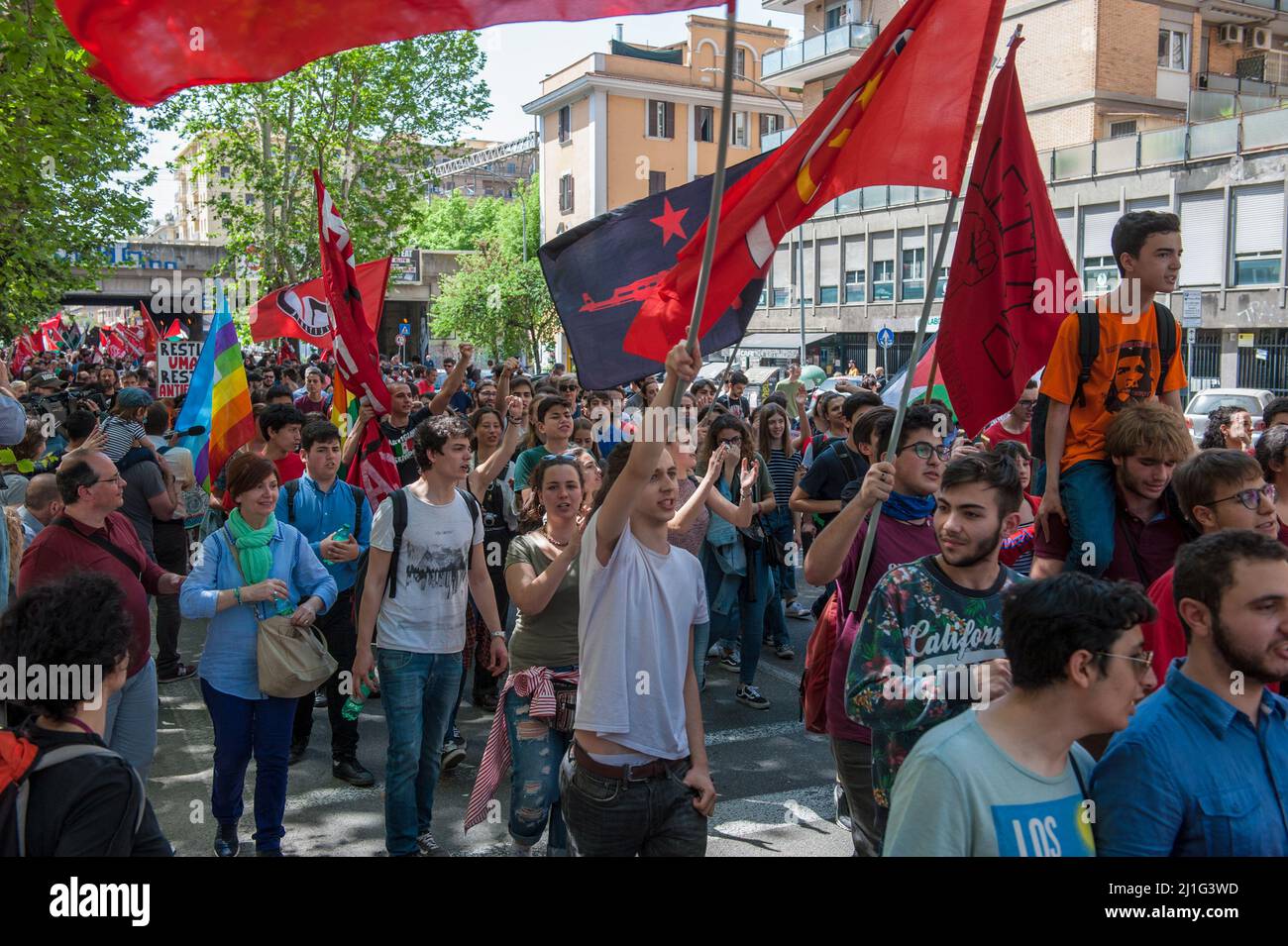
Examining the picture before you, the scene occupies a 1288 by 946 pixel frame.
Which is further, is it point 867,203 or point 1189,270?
point 867,203

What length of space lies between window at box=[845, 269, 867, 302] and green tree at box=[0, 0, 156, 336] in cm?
2920

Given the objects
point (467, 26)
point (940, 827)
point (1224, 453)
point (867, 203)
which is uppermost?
point (867, 203)

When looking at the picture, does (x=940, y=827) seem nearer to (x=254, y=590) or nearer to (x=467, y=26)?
(x=467, y=26)

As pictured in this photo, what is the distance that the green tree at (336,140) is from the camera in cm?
3145

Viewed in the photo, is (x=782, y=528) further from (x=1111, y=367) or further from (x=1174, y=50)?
(x=1174, y=50)

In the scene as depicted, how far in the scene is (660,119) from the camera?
184 ft

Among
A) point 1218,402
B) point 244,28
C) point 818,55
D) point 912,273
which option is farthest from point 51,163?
point 818,55

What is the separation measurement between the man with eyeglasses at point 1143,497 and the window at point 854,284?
3970cm

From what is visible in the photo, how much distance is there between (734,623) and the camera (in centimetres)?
802

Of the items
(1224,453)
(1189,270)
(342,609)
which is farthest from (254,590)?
(1189,270)

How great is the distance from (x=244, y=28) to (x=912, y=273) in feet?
129

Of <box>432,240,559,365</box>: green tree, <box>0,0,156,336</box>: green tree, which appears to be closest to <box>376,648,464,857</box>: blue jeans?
<box>0,0,156,336</box>: green tree

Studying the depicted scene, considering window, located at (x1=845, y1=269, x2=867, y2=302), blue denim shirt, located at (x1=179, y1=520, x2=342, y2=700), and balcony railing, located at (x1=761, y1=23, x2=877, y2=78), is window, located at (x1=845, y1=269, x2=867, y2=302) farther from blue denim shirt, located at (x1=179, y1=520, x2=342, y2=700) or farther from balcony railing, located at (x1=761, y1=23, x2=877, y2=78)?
Result: blue denim shirt, located at (x1=179, y1=520, x2=342, y2=700)
